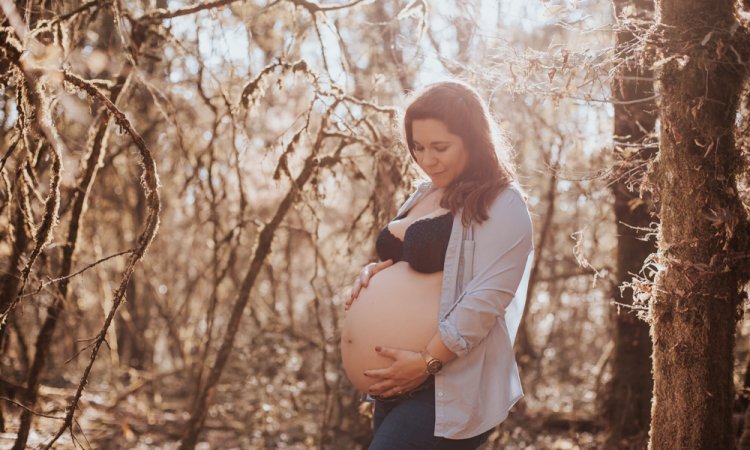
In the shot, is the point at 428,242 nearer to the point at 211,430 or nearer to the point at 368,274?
the point at 368,274

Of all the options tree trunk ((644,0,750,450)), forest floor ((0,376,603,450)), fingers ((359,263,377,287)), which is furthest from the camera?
forest floor ((0,376,603,450))

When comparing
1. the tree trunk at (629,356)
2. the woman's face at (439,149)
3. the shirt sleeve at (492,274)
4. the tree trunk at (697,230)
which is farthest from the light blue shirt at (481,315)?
the tree trunk at (629,356)

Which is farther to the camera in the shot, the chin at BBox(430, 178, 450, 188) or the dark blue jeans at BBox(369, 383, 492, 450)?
the chin at BBox(430, 178, 450, 188)

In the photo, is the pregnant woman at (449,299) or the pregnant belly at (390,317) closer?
the pregnant woman at (449,299)

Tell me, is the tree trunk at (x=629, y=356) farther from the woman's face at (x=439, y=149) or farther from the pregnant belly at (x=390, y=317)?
the pregnant belly at (x=390, y=317)

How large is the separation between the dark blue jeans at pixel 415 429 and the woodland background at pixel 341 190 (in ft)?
2.42

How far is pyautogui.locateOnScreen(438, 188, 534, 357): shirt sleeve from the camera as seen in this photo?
1.97 m

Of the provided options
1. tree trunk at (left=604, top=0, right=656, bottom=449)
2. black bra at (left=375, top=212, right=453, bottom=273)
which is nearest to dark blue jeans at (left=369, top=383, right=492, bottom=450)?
black bra at (left=375, top=212, right=453, bottom=273)

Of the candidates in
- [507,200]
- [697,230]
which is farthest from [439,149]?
[697,230]

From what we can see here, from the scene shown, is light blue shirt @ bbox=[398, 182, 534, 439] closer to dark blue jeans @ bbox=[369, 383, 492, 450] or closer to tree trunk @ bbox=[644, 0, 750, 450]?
dark blue jeans @ bbox=[369, 383, 492, 450]

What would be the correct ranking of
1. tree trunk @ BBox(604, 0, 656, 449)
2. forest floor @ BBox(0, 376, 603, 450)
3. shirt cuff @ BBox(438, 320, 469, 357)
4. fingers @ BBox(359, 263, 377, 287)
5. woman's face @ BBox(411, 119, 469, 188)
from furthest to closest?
forest floor @ BBox(0, 376, 603, 450) < tree trunk @ BBox(604, 0, 656, 449) < fingers @ BBox(359, 263, 377, 287) < woman's face @ BBox(411, 119, 469, 188) < shirt cuff @ BBox(438, 320, 469, 357)

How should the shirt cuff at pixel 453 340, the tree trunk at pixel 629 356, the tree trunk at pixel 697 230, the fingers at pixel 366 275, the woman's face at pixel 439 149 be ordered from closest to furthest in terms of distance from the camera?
the shirt cuff at pixel 453 340
the tree trunk at pixel 697 230
the woman's face at pixel 439 149
the fingers at pixel 366 275
the tree trunk at pixel 629 356

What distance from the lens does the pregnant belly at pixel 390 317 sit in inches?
83.9

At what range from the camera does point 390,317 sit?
220 centimetres
